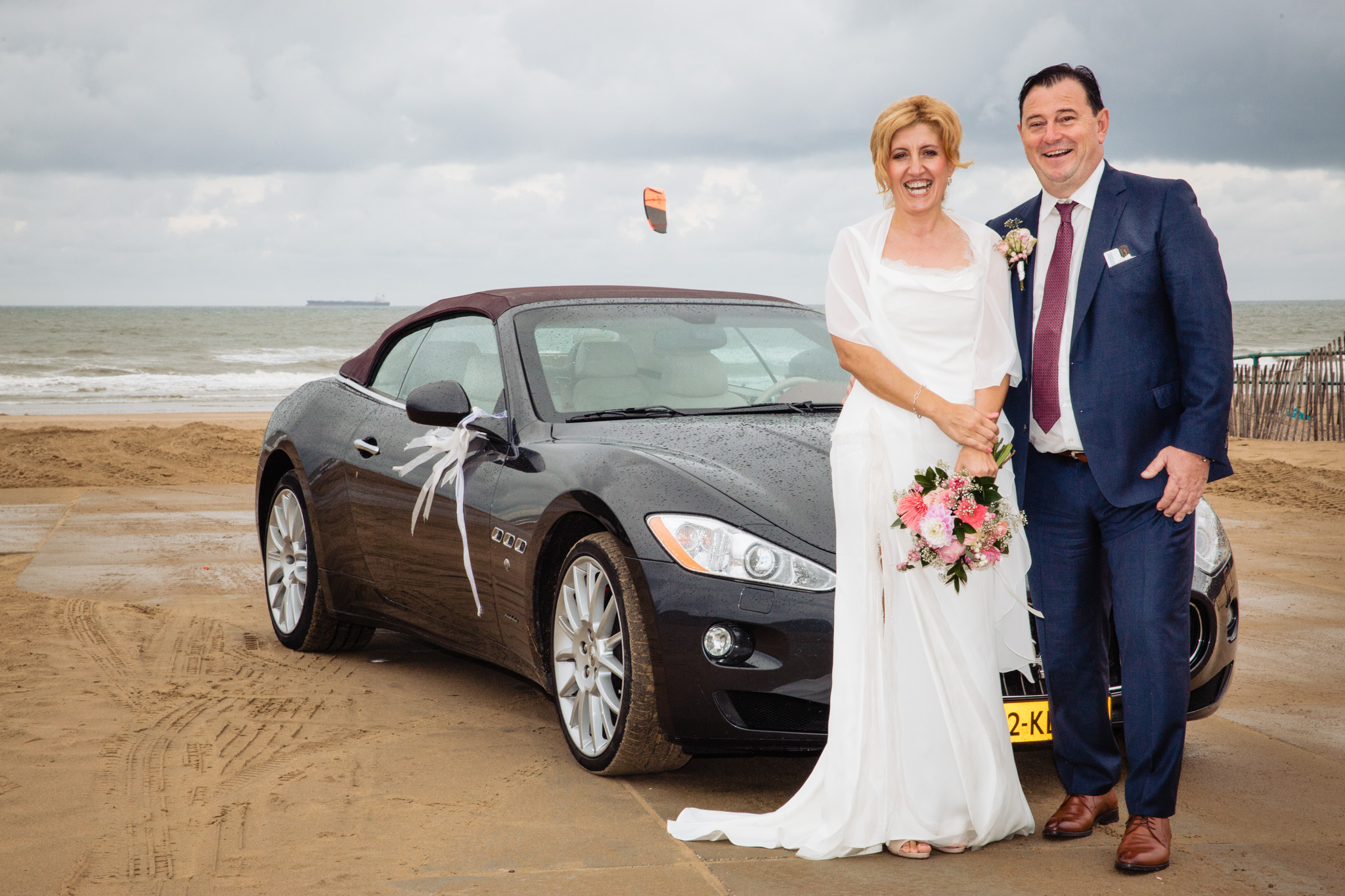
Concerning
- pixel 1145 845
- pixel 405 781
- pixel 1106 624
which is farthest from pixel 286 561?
pixel 1145 845

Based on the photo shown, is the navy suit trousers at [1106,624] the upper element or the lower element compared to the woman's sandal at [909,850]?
upper

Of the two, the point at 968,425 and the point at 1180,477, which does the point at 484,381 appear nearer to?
the point at 968,425

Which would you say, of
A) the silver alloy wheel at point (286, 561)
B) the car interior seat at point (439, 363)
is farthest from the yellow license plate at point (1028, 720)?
the silver alloy wheel at point (286, 561)

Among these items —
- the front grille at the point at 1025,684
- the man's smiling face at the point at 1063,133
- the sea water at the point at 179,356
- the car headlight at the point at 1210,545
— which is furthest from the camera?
the sea water at the point at 179,356

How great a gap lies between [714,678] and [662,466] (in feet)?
2.23

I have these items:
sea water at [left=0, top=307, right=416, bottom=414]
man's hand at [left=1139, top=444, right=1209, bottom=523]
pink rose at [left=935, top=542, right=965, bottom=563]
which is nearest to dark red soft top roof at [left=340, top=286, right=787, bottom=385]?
pink rose at [left=935, top=542, right=965, bottom=563]

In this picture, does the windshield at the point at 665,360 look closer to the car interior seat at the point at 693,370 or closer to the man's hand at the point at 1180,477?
the car interior seat at the point at 693,370

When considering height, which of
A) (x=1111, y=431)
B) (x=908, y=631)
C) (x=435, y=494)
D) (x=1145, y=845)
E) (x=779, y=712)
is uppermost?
(x=1111, y=431)

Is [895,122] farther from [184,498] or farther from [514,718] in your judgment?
[184,498]

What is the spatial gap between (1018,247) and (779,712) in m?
1.40

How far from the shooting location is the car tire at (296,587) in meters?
5.85

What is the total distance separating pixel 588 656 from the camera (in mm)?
4023

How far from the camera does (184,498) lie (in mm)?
11727

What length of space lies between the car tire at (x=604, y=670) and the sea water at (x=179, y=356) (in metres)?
21.7
